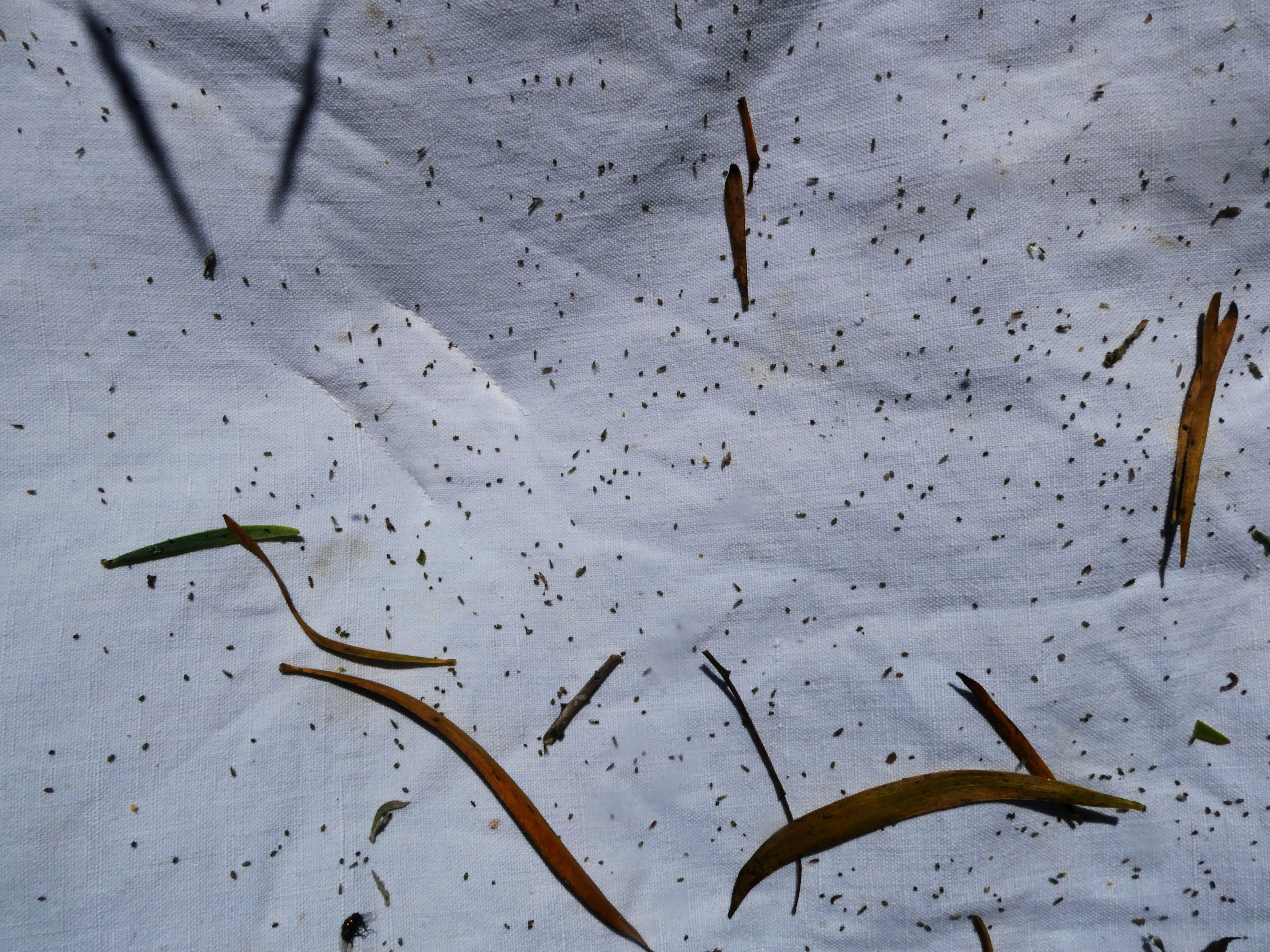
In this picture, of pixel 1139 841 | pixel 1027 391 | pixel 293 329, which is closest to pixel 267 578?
pixel 293 329

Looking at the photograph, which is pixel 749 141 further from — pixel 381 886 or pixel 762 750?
pixel 381 886

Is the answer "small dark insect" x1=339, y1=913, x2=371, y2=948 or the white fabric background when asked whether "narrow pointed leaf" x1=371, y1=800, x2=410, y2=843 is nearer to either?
the white fabric background

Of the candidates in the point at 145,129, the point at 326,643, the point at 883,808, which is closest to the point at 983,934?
the point at 883,808

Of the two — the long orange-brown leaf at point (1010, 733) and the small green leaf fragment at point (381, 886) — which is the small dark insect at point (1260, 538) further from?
the small green leaf fragment at point (381, 886)

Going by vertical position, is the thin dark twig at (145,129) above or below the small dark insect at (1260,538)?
above

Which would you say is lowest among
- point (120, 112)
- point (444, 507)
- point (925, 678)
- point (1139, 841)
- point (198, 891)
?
point (198, 891)

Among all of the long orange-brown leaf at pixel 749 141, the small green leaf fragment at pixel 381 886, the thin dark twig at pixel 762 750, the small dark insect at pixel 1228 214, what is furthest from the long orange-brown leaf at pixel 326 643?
the small dark insect at pixel 1228 214

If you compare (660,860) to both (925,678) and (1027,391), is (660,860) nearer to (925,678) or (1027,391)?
(925,678)
